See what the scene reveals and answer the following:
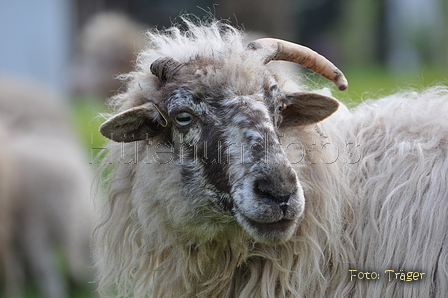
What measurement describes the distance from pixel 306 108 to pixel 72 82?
30.2 feet

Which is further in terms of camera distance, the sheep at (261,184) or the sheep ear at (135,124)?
the sheep ear at (135,124)

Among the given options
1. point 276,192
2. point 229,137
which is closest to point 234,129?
point 229,137

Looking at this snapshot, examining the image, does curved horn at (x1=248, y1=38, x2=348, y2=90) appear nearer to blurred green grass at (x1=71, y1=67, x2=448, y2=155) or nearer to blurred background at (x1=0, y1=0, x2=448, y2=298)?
blurred background at (x1=0, y1=0, x2=448, y2=298)

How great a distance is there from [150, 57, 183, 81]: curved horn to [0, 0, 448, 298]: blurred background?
40.0 inches

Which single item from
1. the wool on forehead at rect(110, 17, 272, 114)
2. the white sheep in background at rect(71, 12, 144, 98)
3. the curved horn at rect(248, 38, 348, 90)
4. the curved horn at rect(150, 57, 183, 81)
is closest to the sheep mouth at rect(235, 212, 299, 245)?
the wool on forehead at rect(110, 17, 272, 114)

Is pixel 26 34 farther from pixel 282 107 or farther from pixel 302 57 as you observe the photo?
pixel 282 107

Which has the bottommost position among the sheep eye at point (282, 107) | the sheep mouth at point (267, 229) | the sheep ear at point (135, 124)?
the sheep mouth at point (267, 229)

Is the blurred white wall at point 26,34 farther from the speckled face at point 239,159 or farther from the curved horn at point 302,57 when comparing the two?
the speckled face at point 239,159

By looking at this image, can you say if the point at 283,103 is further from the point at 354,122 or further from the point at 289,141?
the point at 354,122

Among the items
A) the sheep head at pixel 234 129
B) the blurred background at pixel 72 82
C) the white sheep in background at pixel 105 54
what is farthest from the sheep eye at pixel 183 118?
the white sheep in background at pixel 105 54

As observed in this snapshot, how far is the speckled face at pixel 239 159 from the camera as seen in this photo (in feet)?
8.75

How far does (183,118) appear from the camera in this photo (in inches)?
119

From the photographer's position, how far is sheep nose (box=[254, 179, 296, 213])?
264cm

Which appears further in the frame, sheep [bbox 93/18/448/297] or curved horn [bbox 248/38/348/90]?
curved horn [bbox 248/38/348/90]
